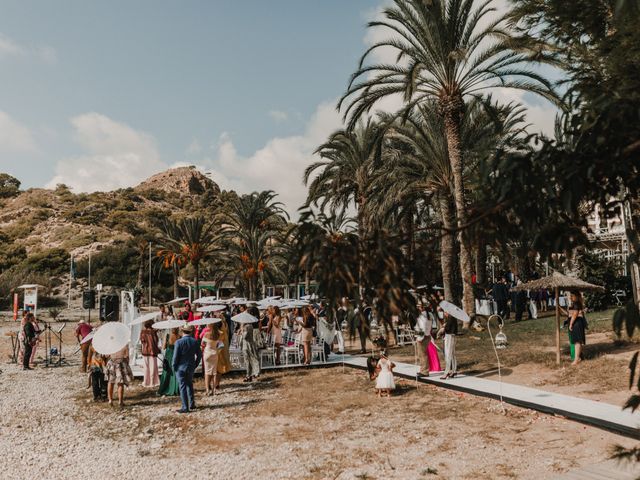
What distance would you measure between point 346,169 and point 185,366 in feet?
50.4

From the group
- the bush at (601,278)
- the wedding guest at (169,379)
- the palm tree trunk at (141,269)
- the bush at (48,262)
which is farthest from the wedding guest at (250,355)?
the bush at (48,262)

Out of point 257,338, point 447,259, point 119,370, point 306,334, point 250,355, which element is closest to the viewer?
point 119,370

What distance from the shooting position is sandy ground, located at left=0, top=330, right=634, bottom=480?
253 inches

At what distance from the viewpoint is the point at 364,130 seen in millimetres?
22453

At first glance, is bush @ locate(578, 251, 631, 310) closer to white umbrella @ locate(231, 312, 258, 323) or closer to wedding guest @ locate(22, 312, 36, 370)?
white umbrella @ locate(231, 312, 258, 323)

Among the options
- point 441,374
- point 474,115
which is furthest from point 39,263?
point 441,374

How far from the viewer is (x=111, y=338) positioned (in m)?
9.95

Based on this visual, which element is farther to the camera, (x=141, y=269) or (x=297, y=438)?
(x=141, y=269)

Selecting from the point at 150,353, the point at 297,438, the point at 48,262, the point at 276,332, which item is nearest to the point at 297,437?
the point at 297,438

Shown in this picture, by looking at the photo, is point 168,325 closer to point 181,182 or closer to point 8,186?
point 8,186

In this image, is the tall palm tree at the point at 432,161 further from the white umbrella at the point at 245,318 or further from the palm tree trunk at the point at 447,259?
the white umbrella at the point at 245,318

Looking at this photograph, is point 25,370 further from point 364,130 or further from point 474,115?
point 474,115

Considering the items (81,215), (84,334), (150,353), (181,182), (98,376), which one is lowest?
(98,376)

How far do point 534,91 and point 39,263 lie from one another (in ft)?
209
